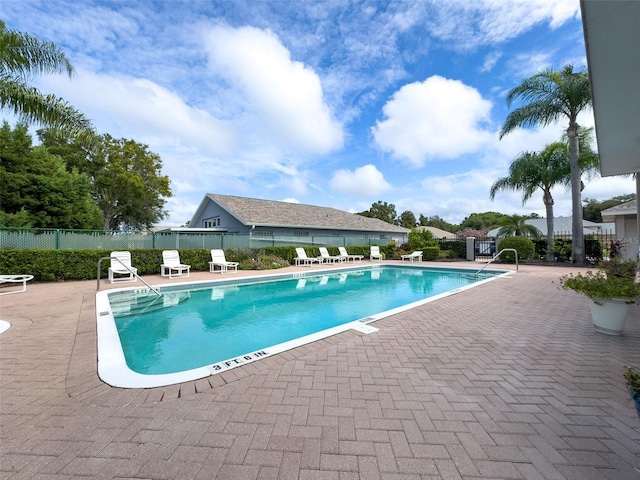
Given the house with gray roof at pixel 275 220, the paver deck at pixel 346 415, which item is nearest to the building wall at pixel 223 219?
the house with gray roof at pixel 275 220

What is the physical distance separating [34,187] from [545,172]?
3097cm

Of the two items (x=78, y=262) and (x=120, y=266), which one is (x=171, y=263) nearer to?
(x=120, y=266)

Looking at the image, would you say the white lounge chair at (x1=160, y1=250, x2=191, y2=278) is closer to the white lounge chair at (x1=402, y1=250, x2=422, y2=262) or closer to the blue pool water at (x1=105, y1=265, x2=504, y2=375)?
the blue pool water at (x1=105, y1=265, x2=504, y2=375)

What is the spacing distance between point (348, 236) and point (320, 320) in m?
17.4

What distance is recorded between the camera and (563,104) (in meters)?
14.6

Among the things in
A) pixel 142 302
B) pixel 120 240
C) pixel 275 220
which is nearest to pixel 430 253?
pixel 275 220

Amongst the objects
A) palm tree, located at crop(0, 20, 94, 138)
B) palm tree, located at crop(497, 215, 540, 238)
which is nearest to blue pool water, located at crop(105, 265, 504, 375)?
palm tree, located at crop(0, 20, 94, 138)

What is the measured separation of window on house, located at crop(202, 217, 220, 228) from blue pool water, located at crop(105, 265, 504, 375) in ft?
36.2

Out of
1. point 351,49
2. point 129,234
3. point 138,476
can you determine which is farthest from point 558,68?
point 129,234

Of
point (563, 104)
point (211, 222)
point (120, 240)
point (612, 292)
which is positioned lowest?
point (612, 292)

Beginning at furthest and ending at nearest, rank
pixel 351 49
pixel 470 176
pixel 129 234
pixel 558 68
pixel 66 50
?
pixel 470 176
pixel 558 68
pixel 129 234
pixel 351 49
pixel 66 50

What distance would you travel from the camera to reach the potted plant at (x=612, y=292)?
4.02 metres

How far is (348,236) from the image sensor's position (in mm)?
23750

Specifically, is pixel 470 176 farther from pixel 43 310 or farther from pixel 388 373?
pixel 43 310
